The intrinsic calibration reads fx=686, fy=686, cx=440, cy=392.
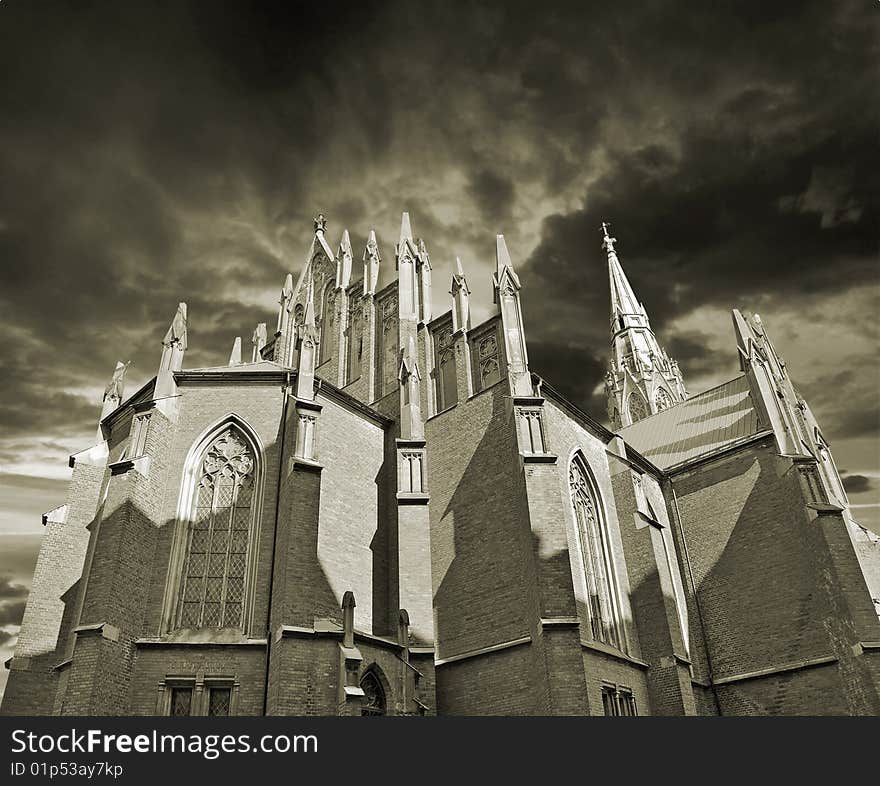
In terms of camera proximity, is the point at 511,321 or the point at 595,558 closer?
the point at 595,558

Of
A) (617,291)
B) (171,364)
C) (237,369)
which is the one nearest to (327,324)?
(237,369)

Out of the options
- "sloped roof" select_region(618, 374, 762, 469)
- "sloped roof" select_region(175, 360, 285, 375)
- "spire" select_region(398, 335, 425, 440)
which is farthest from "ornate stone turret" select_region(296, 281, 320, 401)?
"sloped roof" select_region(618, 374, 762, 469)

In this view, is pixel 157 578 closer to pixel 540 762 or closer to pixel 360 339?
pixel 540 762

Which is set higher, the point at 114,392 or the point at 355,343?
the point at 355,343

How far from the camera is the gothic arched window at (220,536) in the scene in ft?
52.0

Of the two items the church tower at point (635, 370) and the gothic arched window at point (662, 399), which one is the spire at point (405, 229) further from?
the gothic arched window at point (662, 399)

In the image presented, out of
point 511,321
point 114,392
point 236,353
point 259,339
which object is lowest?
point 114,392

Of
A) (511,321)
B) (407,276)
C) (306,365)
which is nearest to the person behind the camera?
(306,365)

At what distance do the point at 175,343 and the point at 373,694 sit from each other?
10.6 meters

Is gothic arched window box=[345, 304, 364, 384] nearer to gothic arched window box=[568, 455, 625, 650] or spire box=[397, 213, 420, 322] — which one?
spire box=[397, 213, 420, 322]

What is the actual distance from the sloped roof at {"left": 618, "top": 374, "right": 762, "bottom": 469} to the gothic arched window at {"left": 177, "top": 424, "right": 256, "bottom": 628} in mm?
16813

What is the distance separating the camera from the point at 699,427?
96.5 ft

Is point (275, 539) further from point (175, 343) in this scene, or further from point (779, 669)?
point (779, 669)

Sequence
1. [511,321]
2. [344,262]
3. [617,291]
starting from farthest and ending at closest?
[617,291]
[344,262]
[511,321]
